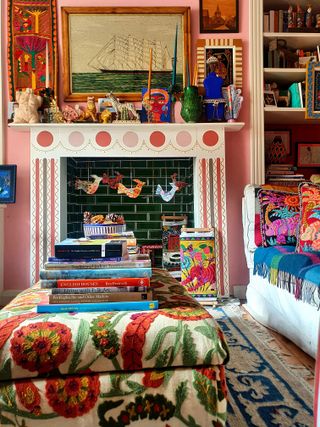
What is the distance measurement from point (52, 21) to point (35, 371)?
3259 mm

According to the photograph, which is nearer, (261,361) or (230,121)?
(261,361)

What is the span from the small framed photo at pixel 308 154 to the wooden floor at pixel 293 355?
198 cm

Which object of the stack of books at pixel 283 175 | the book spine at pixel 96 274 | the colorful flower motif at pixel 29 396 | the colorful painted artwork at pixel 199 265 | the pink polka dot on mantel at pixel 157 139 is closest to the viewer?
the colorful flower motif at pixel 29 396

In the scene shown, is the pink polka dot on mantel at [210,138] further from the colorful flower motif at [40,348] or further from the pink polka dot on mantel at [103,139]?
the colorful flower motif at [40,348]

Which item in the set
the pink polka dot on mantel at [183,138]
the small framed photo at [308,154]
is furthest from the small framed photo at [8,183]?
the small framed photo at [308,154]

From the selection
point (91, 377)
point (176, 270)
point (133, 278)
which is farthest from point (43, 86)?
point (91, 377)

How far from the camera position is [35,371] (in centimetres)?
94

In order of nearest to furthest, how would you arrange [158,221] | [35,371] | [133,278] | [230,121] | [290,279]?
[35,371] < [133,278] < [290,279] < [230,121] < [158,221]

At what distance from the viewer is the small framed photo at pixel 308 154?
387 centimetres

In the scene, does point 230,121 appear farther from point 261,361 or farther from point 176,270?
point 261,361

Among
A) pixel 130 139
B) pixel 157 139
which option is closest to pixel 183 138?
pixel 157 139

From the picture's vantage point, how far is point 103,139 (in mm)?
3381

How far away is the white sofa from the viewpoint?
6.22ft

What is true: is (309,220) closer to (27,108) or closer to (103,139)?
(103,139)
